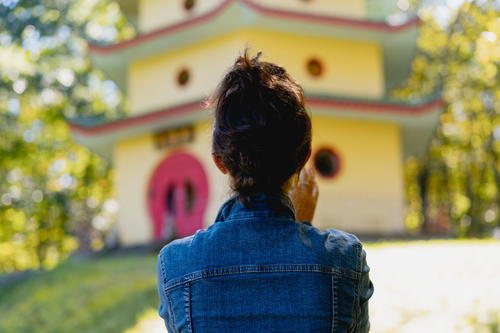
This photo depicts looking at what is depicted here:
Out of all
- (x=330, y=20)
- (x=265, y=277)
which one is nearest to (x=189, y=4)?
(x=330, y=20)

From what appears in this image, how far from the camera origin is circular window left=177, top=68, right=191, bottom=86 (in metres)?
14.6

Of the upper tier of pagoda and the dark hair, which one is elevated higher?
the upper tier of pagoda

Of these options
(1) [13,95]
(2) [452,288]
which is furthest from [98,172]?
(2) [452,288]

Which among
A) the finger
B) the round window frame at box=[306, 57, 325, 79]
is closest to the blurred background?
the round window frame at box=[306, 57, 325, 79]

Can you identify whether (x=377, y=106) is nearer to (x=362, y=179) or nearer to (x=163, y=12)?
(x=362, y=179)

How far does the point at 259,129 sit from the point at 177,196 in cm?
1276

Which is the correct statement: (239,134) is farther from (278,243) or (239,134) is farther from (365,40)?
(365,40)

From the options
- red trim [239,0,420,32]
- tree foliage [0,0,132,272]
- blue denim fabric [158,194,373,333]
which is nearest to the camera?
blue denim fabric [158,194,373,333]

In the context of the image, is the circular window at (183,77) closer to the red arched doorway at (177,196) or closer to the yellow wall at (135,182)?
the yellow wall at (135,182)

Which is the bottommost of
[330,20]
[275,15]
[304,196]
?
[304,196]

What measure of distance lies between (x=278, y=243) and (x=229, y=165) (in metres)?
0.23

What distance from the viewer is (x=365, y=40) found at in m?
14.5

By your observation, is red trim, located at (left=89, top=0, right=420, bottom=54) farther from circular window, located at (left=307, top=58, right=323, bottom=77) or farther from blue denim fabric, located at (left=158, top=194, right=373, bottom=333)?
blue denim fabric, located at (left=158, top=194, right=373, bottom=333)

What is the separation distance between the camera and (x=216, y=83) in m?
13.4
